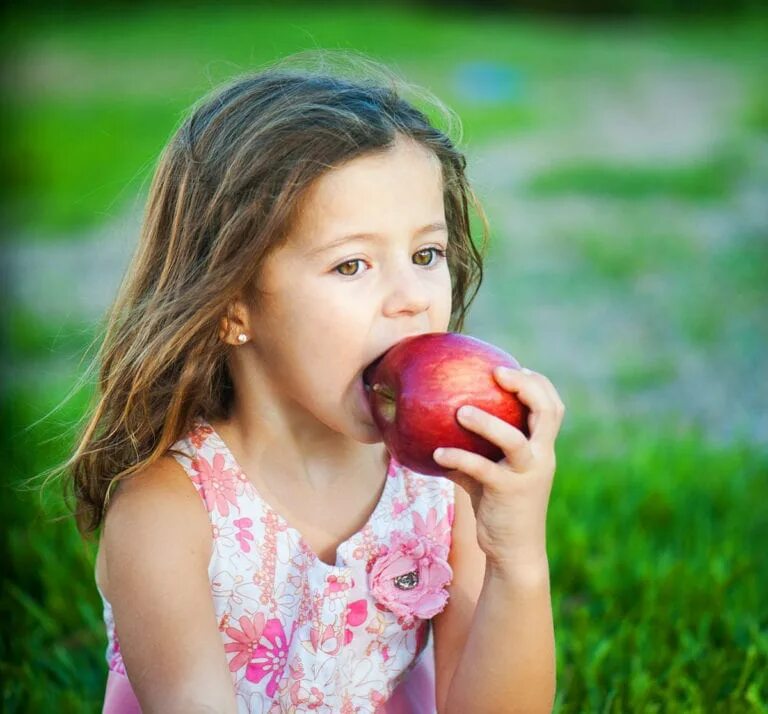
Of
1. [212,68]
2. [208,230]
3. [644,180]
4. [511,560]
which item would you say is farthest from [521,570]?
[212,68]

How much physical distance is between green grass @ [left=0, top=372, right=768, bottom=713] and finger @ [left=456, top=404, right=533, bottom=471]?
0.93 metres

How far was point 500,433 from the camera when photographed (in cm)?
187

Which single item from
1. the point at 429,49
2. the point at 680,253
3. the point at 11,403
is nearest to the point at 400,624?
the point at 11,403

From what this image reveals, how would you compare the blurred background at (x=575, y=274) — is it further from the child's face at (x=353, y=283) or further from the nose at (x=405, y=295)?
the nose at (x=405, y=295)

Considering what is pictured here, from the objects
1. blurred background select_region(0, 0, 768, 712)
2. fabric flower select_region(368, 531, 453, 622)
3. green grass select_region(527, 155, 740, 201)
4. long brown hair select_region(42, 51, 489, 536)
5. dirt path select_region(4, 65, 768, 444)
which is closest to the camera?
long brown hair select_region(42, 51, 489, 536)

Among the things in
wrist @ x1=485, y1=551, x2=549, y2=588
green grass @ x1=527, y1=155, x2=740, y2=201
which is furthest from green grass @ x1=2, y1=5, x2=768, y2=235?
wrist @ x1=485, y1=551, x2=549, y2=588

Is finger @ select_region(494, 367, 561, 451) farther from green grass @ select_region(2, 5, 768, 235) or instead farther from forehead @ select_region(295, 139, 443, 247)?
green grass @ select_region(2, 5, 768, 235)

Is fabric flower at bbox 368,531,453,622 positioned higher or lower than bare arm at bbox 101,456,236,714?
higher

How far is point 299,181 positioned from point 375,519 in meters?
0.63

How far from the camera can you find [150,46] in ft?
49.0

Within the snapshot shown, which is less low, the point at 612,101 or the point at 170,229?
the point at 612,101

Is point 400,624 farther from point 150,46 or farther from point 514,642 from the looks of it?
point 150,46

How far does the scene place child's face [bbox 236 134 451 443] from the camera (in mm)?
2047

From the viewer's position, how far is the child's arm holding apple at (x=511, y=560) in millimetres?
1899
